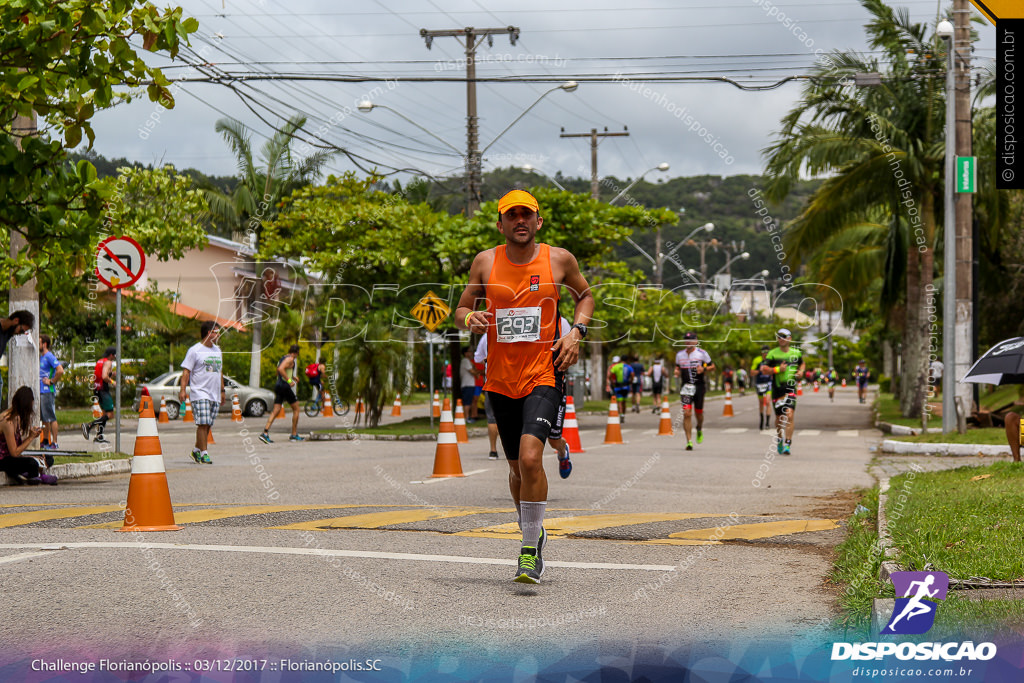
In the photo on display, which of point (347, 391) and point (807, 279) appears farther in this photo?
point (807, 279)

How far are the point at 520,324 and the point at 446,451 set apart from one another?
6937mm

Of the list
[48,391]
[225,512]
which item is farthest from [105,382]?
[225,512]

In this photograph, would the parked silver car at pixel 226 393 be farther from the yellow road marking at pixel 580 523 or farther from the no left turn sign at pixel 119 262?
the yellow road marking at pixel 580 523

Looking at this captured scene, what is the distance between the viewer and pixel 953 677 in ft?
13.4

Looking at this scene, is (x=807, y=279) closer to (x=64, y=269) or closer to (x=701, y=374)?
(x=701, y=374)

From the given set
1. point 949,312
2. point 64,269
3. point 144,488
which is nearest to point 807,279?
point 949,312

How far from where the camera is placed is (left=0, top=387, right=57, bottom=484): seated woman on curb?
11969mm

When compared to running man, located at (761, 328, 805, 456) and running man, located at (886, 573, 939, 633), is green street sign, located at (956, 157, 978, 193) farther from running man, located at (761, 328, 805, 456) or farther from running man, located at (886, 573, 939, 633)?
running man, located at (886, 573, 939, 633)

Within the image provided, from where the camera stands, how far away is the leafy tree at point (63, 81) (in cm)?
918

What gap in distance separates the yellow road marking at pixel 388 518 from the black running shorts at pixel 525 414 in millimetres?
2336

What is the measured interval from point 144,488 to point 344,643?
3.76 metres

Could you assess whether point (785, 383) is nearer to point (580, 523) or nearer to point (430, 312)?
point (580, 523)

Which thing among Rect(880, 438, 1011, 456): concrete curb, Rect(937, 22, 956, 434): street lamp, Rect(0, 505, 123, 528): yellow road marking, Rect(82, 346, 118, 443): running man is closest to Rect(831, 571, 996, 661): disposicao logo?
Rect(0, 505, 123, 528): yellow road marking

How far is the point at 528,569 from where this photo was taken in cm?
617
